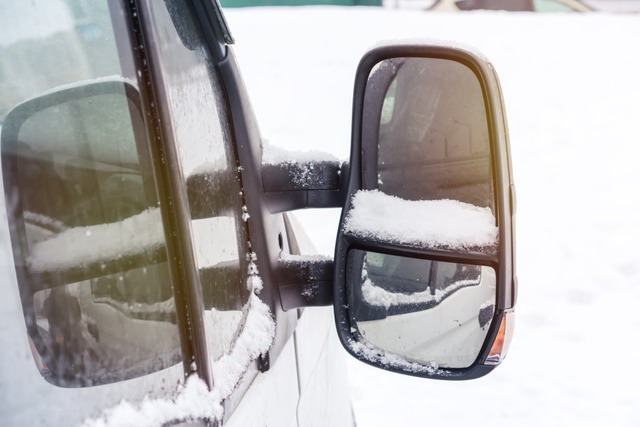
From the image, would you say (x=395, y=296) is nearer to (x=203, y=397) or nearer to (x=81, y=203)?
(x=203, y=397)

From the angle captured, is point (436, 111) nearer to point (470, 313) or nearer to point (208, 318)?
point (470, 313)

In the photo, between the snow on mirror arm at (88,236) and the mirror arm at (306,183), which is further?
the mirror arm at (306,183)

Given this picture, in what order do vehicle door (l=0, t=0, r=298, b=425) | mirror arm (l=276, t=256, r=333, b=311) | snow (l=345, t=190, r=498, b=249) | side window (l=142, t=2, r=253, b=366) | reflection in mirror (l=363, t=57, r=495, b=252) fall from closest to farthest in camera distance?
1. vehicle door (l=0, t=0, r=298, b=425)
2. side window (l=142, t=2, r=253, b=366)
3. snow (l=345, t=190, r=498, b=249)
4. reflection in mirror (l=363, t=57, r=495, b=252)
5. mirror arm (l=276, t=256, r=333, b=311)

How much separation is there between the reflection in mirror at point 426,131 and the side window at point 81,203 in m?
0.53

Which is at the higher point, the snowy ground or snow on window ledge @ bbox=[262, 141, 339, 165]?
snow on window ledge @ bbox=[262, 141, 339, 165]

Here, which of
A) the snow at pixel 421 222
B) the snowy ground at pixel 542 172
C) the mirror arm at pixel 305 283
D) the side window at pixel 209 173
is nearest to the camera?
the side window at pixel 209 173

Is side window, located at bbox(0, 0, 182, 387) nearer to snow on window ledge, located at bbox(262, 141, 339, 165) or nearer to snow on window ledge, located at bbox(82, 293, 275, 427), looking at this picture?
snow on window ledge, located at bbox(82, 293, 275, 427)

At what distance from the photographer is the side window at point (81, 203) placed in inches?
33.3

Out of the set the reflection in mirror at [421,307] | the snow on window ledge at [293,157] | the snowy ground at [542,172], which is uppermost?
the snow on window ledge at [293,157]

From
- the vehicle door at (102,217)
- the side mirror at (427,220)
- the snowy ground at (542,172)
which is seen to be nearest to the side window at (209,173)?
the vehicle door at (102,217)

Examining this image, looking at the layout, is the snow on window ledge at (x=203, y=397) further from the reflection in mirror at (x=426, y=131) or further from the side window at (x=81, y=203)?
the reflection in mirror at (x=426, y=131)

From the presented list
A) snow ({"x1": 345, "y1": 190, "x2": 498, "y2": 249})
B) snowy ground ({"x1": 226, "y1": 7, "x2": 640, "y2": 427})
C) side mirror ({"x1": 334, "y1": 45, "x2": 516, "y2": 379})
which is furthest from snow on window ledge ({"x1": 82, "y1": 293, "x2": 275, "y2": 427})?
snowy ground ({"x1": 226, "y1": 7, "x2": 640, "y2": 427})

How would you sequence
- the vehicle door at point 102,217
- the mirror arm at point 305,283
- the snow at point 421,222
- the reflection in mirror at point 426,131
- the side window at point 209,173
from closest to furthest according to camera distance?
the vehicle door at point 102,217
the side window at point 209,173
the snow at point 421,222
the reflection in mirror at point 426,131
the mirror arm at point 305,283

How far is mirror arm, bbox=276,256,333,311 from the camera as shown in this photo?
4.74 ft
